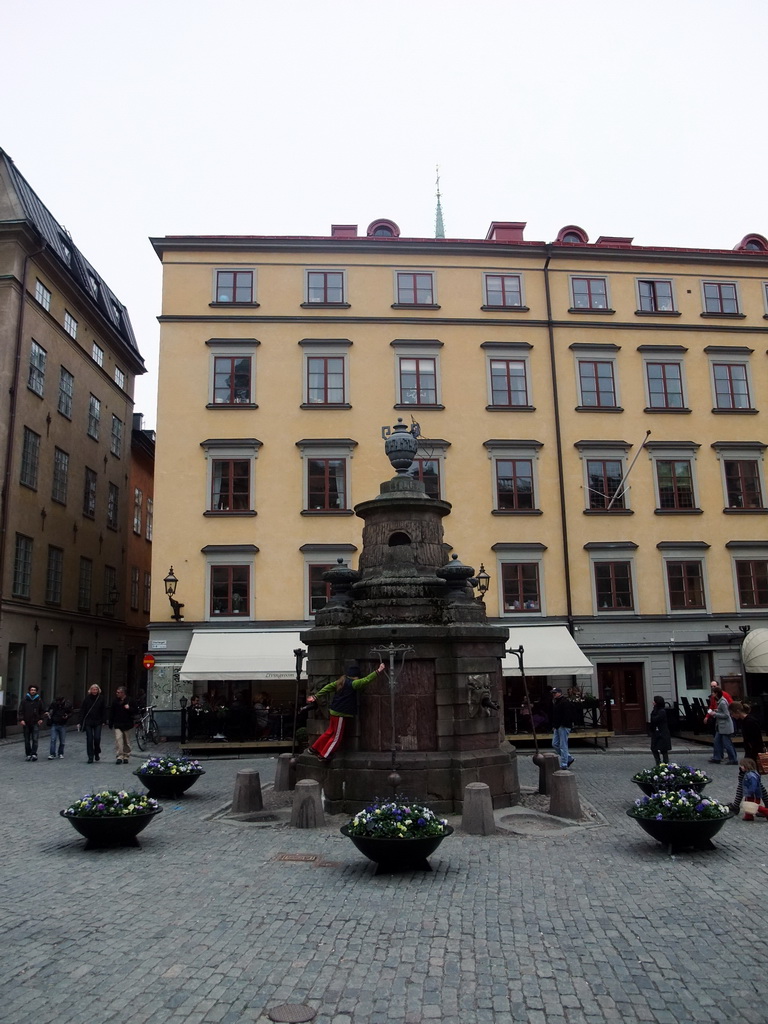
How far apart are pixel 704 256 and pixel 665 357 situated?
4.82 m

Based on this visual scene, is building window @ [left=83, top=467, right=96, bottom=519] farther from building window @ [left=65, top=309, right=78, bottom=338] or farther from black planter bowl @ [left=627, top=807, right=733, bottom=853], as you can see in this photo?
black planter bowl @ [left=627, top=807, right=733, bottom=853]

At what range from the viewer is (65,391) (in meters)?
36.6

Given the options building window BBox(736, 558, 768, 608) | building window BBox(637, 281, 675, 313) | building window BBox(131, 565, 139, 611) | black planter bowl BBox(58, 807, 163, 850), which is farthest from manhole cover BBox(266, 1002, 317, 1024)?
building window BBox(131, 565, 139, 611)

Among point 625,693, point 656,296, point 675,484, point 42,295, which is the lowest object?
point 625,693

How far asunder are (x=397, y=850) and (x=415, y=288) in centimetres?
2710

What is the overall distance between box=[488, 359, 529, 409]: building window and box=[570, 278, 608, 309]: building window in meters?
3.65

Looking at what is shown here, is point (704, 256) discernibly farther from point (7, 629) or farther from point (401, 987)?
point (401, 987)

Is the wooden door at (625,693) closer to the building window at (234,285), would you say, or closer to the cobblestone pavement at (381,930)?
the cobblestone pavement at (381,930)

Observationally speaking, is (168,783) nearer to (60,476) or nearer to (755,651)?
(755,651)

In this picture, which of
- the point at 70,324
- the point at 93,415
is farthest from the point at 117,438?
the point at 70,324

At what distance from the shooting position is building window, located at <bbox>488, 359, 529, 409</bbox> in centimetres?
3275

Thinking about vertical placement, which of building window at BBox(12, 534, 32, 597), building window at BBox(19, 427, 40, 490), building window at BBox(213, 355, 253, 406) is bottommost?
building window at BBox(12, 534, 32, 597)

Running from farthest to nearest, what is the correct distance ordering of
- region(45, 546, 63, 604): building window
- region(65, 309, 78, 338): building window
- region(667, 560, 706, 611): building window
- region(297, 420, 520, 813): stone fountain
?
region(65, 309, 78, 338): building window, region(45, 546, 63, 604): building window, region(667, 560, 706, 611): building window, region(297, 420, 520, 813): stone fountain

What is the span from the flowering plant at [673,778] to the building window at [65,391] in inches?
1202
